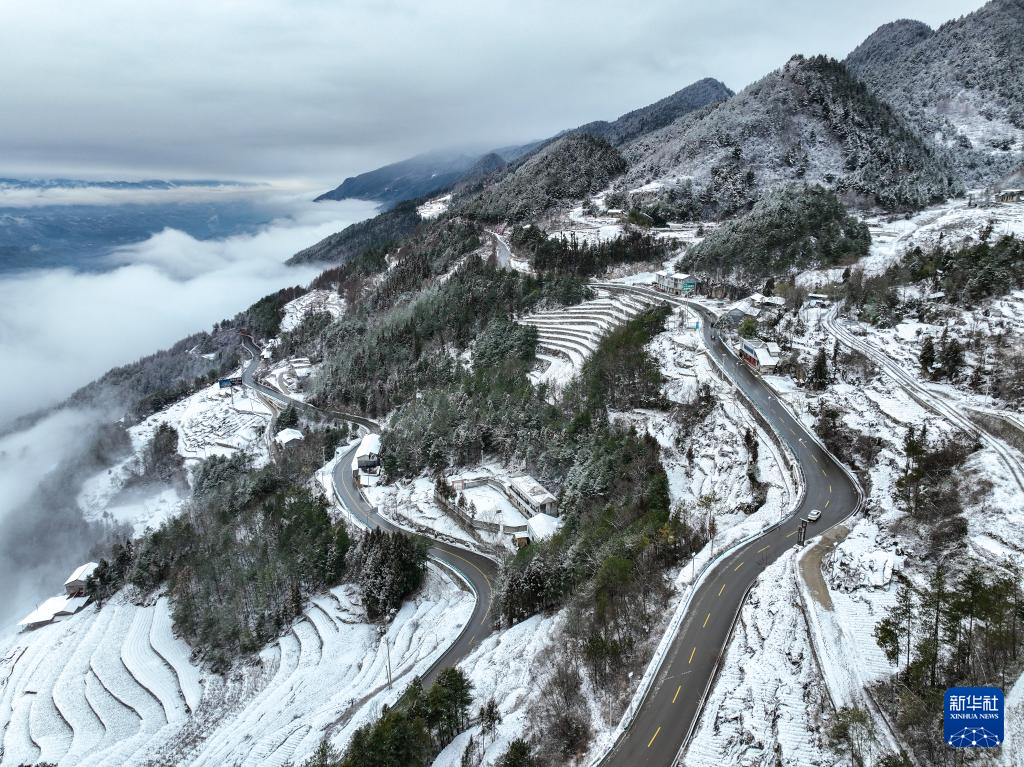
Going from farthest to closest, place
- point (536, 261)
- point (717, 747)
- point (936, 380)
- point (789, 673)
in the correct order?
point (536, 261), point (936, 380), point (789, 673), point (717, 747)

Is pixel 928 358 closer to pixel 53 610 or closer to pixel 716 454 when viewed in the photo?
pixel 716 454

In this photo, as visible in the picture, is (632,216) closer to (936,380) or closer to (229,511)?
(936,380)

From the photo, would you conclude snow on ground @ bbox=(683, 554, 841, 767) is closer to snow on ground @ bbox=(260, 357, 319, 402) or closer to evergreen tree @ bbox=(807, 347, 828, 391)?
evergreen tree @ bbox=(807, 347, 828, 391)

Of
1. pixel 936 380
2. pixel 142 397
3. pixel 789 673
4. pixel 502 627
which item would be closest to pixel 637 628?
pixel 789 673

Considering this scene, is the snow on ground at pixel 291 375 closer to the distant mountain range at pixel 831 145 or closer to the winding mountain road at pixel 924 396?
the distant mountain range at pixel 831 145

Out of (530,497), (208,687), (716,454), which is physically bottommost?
(208,687)

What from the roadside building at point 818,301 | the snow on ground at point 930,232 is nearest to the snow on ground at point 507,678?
the roadside building at point 818,301

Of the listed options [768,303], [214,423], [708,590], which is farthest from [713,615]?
[214,423]
